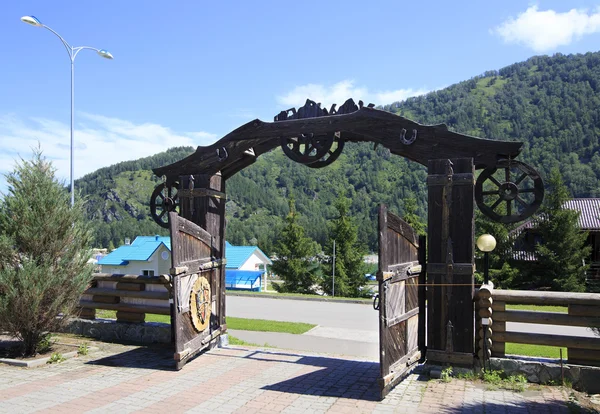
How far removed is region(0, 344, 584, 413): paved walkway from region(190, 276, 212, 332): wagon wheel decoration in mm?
607

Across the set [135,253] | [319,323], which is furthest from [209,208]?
[135,253]

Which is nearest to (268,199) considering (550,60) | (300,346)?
(550,60)

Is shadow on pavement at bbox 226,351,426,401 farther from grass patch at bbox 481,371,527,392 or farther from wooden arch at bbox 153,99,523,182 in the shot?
wooden arch at bbox 153,99,523,182

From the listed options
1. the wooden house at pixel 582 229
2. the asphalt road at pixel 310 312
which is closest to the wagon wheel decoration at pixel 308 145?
the asphalt road at pixel 310 312

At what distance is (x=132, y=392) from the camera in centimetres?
625

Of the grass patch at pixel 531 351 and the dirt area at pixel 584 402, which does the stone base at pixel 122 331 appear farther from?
the grass patch at pixel 531 351

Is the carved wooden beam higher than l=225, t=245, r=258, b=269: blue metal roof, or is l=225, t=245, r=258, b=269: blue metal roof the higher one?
the carved wooden beam

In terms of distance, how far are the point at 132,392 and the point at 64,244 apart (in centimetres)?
321

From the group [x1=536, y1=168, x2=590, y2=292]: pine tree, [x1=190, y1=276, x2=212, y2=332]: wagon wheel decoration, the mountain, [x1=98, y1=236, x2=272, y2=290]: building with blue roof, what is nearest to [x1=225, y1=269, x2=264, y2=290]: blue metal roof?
[x1=98, y1=236, x2=272, y2=290]: building with blue roof

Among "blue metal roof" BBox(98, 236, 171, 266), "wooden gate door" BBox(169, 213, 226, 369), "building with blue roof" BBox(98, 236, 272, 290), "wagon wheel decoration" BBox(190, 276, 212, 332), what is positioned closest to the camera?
"wooden gate door" BBox(169, 213, 226, 369)

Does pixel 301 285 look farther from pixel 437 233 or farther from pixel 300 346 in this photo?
pixel 437 233

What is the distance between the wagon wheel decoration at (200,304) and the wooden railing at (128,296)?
3.67ft

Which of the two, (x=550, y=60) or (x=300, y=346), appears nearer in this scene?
(x=300, y=346)

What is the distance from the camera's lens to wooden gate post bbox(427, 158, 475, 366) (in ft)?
22.8
